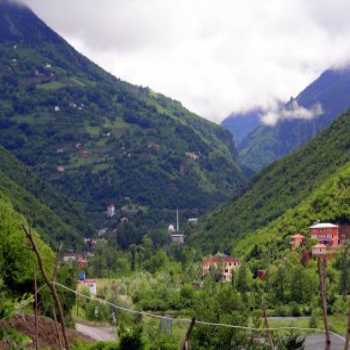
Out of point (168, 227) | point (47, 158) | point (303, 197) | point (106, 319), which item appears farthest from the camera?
point (47, 158)

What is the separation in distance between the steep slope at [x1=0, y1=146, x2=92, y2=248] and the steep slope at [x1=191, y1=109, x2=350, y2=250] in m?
19.5

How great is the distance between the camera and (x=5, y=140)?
18900 cm

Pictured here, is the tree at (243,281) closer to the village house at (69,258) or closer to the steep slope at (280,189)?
the village house at (69,258)

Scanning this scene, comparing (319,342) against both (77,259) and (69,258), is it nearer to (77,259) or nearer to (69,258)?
(77,259)

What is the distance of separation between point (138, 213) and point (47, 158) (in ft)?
90.6

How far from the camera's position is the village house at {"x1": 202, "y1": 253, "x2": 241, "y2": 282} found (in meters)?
78.1

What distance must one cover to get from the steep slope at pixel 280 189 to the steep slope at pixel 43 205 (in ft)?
63.8

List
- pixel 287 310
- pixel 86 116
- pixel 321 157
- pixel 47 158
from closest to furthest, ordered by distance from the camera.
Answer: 1. pixel 287 310
2. pixel 321 157
3. pixel 47 158
4. pixel 86 116

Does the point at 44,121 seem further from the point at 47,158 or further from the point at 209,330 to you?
the point at 209,330

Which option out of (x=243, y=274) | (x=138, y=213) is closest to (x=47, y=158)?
(x=138, y=213)

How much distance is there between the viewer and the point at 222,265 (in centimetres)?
7862

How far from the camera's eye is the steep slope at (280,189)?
10375cm

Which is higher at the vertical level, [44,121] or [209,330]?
[44,121]

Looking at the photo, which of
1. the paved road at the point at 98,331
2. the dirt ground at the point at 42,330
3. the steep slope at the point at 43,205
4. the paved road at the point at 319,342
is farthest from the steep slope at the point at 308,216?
the dirt ground at the point at 42,330
